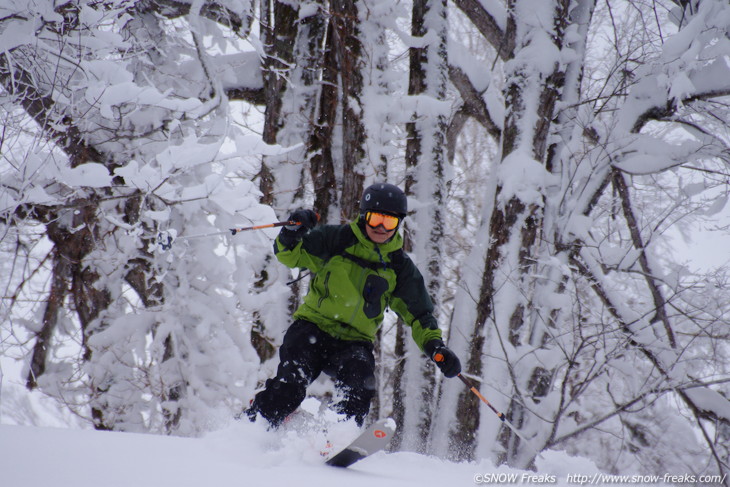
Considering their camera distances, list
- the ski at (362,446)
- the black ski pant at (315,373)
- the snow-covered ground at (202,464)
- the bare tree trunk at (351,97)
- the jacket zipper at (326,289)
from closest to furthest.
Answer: the snow-covered ground at (202,464), the ski at (362,446), the black ski pant at (315,373), the jacket zipper at (326,289), the bare tree trunk at (351,97)

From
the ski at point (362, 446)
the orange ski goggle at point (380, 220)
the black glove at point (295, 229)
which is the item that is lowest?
the ski at point (362, 446)

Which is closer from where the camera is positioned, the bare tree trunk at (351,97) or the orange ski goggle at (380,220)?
the orange ski goggle at (380,220)

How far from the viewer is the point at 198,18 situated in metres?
5.55

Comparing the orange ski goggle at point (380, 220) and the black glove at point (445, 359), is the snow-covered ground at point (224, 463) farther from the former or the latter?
the orange ski goggle at point (380, 220)

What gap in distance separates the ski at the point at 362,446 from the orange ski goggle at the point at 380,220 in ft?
4.21

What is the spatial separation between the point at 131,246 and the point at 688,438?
955cm

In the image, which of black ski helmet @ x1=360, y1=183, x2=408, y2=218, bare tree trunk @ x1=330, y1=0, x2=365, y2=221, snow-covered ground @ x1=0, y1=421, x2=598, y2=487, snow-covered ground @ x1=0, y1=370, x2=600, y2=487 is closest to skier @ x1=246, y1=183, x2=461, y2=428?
black ski helmet @ x1=360, y1=183, x2=408, y2=218

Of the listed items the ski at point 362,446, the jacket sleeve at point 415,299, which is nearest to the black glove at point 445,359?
the jacket sleeve at point 415,299

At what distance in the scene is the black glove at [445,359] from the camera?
→ 10.7ft

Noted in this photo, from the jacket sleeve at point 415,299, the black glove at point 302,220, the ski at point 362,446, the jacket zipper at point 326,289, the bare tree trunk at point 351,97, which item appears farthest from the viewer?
the bare tree trunk at point 351,97

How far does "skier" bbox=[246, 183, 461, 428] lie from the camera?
10.6 feet

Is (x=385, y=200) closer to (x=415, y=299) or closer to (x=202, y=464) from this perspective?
(x=415, y=299)

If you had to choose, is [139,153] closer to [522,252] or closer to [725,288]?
[522,252]

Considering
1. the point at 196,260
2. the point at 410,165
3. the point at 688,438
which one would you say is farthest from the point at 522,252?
the point at 688,438
